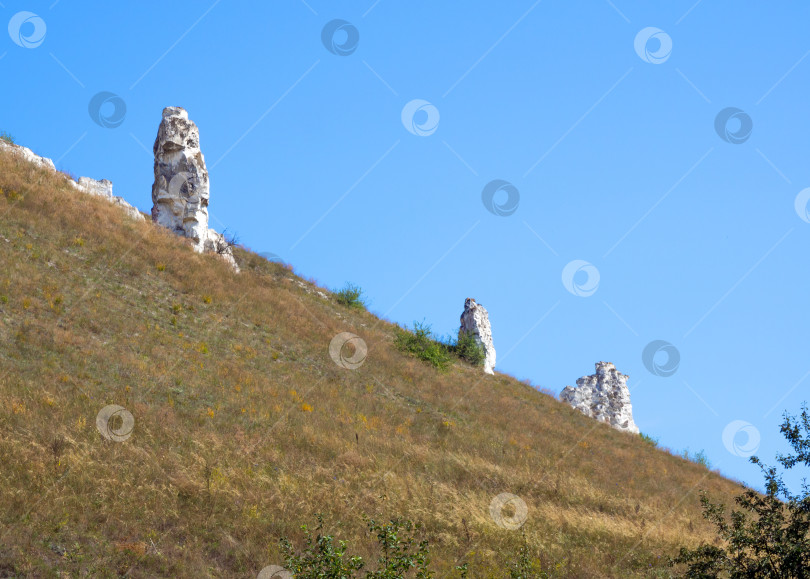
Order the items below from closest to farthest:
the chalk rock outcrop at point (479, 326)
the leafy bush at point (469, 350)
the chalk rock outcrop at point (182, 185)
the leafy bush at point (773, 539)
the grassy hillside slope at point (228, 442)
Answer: the leafy bush at point (773, 539) < the grassy hillside slope at point (228, 442) < the chalk rock outcrop at point (182, 185) < the leafy bush at point (469, 350) < the chalk rock outcrop at point (479, 326)

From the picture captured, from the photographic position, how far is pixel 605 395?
59562 millimetres

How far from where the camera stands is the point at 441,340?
49.4 m

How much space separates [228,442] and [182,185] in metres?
27.2

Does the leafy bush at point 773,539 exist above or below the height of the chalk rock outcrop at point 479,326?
below

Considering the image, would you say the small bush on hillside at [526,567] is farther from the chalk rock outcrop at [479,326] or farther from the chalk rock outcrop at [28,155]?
the chalk rock outcrop at [479,326]

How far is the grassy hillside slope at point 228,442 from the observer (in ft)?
41.3

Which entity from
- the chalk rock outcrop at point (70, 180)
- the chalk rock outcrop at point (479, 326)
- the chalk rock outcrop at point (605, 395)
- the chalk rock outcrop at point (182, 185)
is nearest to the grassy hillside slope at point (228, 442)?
the chalk rock outcrop at point (70, 180)

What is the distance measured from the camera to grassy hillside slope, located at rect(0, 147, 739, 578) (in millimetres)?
12602

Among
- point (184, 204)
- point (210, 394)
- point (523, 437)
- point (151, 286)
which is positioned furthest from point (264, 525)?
point (184, 204)

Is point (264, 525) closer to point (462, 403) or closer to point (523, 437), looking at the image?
point (523, 437)

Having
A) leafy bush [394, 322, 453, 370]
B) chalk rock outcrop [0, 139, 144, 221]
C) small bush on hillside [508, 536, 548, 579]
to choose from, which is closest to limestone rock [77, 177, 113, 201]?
chalk rock outcrop [0, 139, 144, 221]

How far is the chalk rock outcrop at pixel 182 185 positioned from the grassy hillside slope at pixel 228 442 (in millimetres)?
3801

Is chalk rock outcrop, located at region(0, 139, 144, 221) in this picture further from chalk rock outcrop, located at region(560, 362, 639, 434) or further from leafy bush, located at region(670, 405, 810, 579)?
chalk rock outcrop, located at region(560, 362, 639, 434)

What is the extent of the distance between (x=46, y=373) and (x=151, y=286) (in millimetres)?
12213
